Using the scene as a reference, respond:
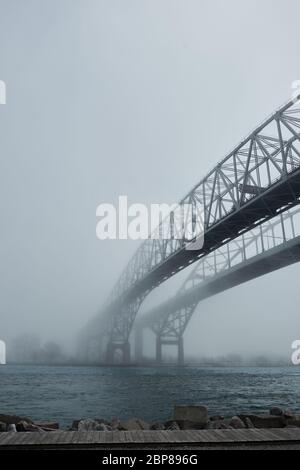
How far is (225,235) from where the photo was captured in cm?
2988

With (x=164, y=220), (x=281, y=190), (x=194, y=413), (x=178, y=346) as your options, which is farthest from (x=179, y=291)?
(x=194, y=413)

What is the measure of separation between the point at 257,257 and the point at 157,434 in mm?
34993

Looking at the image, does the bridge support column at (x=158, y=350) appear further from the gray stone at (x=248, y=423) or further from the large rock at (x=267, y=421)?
the gray stone at (x=248, y=423)

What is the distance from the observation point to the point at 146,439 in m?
4.70

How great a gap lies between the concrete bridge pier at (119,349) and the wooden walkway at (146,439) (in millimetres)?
61702

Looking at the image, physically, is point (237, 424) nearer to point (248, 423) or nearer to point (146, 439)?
point (248, 423)

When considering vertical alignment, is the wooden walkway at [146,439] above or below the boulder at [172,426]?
above

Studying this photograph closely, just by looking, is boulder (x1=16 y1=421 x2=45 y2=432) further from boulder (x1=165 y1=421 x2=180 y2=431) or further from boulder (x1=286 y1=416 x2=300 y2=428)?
boulder (x1=286 y1=416 x2=300 y2=428)

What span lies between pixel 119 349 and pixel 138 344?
1417cm

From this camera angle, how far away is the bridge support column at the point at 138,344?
7450cm

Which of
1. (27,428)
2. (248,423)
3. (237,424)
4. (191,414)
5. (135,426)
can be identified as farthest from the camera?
(191,414)

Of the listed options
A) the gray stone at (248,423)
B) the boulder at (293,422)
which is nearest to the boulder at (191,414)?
the gray stone at (248,423)

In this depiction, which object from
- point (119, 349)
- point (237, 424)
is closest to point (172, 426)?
point (237, 424)

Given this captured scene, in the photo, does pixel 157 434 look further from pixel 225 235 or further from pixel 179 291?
pixel 179 291
